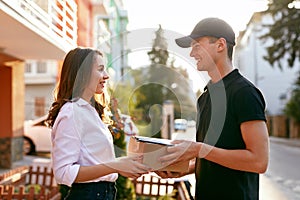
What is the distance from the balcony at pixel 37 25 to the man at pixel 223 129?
3.20m

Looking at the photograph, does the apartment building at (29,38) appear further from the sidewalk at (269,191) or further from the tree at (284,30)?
the tree at (284,30)

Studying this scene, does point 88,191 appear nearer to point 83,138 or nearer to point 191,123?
point 83,138

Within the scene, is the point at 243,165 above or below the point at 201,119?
below

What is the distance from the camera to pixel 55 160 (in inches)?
75.9

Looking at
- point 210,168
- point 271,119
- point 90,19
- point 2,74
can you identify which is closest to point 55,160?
point 210,168

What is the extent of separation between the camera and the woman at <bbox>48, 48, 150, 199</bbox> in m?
1.90

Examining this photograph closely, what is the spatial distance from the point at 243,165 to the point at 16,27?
508cm

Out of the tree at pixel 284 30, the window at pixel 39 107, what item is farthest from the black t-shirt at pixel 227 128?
the window at pixel 39 107

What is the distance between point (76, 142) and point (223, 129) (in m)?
0.62

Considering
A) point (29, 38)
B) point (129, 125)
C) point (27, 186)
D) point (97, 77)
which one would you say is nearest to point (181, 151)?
point (97, 77)

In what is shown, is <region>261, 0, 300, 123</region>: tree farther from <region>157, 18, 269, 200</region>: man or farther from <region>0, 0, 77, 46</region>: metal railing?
<region>157, 18, 269, 200</region>: man

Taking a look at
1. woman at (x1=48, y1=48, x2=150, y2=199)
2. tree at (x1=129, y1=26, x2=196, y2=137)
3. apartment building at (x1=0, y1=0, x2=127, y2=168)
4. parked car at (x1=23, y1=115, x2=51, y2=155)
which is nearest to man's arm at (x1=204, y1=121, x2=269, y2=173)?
woman at (x1=48, y1=48, x2=150, y2=199)

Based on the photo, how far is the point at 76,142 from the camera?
1.90 meters

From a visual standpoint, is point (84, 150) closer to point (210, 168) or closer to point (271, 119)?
point (210, 168)
